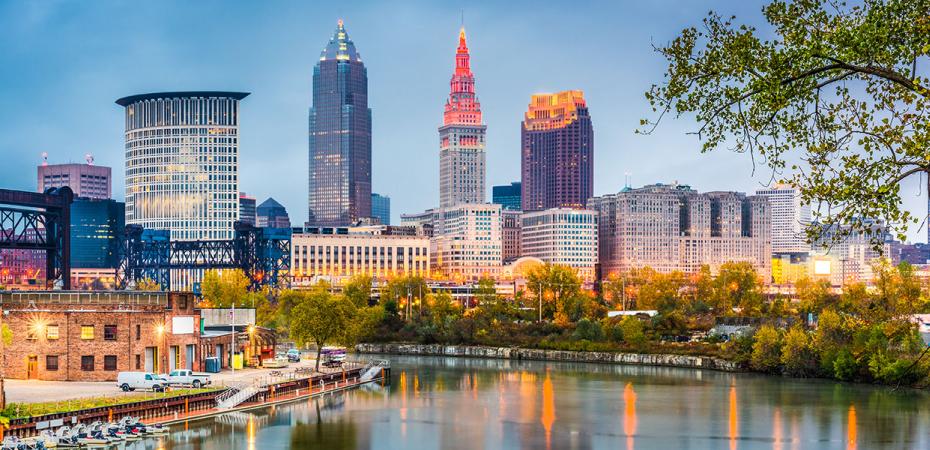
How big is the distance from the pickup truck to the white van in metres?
1.57

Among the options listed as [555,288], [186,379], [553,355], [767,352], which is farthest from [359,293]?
[186,379]

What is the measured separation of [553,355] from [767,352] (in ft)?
95.0

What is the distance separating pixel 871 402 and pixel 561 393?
21.4m

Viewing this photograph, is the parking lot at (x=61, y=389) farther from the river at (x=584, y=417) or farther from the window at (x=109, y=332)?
the river at (x=584, y=417)

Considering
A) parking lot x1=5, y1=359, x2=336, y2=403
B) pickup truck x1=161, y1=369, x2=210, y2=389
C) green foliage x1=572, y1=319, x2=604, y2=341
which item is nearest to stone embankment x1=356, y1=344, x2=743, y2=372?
green foliage x1=572, y1=319, x2=604, y2=341

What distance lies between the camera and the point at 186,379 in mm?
72000

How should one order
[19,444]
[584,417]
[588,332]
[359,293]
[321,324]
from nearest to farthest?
[19,444] < [584,417] < [321,324] < [588,332] < [359,293]

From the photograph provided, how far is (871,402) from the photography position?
80.6 meters

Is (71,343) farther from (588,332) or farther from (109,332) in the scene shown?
(588,332)

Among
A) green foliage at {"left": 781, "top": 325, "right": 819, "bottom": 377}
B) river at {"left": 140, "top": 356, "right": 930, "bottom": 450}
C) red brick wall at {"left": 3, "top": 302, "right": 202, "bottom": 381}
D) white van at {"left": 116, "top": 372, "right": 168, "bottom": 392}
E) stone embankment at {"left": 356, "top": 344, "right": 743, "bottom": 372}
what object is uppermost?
red brick wall at {"left": 3, "top": 302, "right": 202, "bottom": 381}

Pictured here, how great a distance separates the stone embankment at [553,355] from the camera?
374 ft

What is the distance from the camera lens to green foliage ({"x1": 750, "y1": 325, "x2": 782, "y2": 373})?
344ft

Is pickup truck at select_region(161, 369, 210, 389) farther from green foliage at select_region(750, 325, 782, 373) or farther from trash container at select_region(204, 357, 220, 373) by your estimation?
green foliage at select_region(750, 325, 782, 373)

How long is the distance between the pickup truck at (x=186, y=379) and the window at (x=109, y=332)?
15.1 ft
